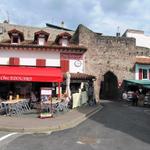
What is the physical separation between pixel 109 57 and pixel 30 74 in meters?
20.5

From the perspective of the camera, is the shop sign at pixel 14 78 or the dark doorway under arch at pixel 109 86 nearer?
the shop sign at pixel 14 78

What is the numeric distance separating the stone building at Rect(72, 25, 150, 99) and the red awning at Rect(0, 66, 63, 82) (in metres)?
15.9

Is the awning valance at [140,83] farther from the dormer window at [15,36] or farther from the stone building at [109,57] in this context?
the dormer window at [15,36]

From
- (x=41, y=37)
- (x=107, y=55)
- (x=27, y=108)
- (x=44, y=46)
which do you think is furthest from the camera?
(x=107, y=55)

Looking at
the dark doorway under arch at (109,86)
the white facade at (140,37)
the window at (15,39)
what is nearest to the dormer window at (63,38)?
the window at (15,39)

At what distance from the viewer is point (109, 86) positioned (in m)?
51.2

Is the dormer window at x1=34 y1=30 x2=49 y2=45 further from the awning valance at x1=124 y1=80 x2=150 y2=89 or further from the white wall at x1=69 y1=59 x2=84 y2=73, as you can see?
the awning valance at x1=124 y1=80 x2=150 y2=89

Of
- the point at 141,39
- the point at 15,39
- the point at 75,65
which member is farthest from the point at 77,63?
the point at 141,39

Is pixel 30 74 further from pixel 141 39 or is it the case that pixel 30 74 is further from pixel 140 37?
pixel 140 37

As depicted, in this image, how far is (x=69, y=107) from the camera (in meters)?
29.0

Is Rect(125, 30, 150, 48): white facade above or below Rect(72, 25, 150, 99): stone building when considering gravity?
above

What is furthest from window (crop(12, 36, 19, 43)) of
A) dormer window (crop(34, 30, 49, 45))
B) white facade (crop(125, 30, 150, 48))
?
white facade (crop(125, 30, 150, 48))

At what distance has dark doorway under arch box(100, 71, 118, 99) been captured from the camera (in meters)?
48.6

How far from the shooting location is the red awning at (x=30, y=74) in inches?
1086
